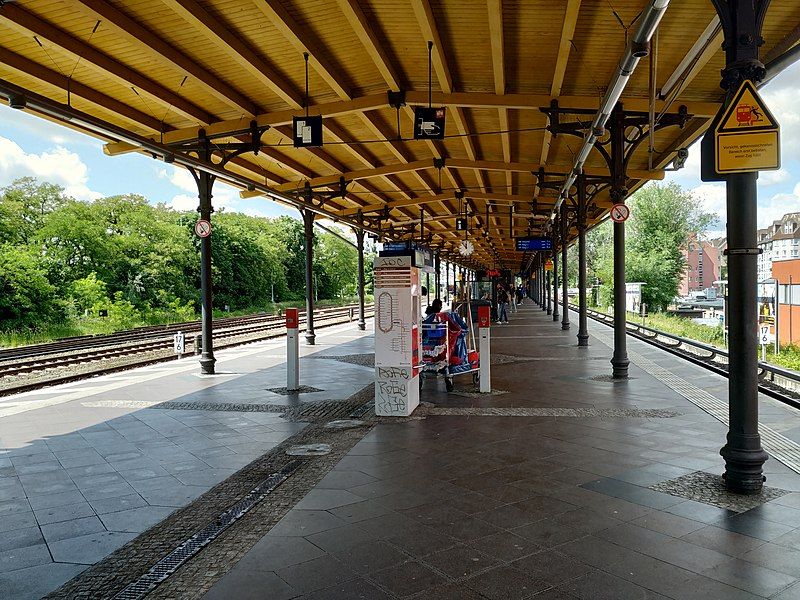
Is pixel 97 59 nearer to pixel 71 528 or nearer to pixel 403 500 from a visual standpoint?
pixel 71 528

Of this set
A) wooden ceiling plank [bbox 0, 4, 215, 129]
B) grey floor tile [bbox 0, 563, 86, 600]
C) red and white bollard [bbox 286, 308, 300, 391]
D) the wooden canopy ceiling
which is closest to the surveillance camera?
the wooden canopy ceiling

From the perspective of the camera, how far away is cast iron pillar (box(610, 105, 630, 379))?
34.0 feet

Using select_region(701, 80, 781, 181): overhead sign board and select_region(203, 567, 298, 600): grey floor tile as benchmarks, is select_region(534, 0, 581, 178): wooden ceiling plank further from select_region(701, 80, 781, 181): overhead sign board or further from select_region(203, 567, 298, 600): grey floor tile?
select_region(203, 567, 298, 600): grey floor tile

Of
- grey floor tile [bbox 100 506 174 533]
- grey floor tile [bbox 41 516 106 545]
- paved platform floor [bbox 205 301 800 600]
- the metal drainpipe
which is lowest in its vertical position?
grey floor tile [bbox 100 506 174 533]

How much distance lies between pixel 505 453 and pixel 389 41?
227 inches

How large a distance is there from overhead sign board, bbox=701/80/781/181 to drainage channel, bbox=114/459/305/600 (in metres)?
4.55

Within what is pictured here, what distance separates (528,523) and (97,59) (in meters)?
8.04

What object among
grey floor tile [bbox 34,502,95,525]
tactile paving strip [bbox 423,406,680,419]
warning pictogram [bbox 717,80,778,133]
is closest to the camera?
grey floor tile [bbox 34,502,95,525]

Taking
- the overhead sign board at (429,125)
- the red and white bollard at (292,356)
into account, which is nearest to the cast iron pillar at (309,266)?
the red and white bollard at (292,356)

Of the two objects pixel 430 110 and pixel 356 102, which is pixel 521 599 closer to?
pixel 430 110

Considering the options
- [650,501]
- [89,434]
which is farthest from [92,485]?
[650,501]

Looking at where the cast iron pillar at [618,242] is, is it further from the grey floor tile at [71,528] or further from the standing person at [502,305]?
the standing person at [502,305]

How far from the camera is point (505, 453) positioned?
6.01m

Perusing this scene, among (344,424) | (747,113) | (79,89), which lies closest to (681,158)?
(747,113)
